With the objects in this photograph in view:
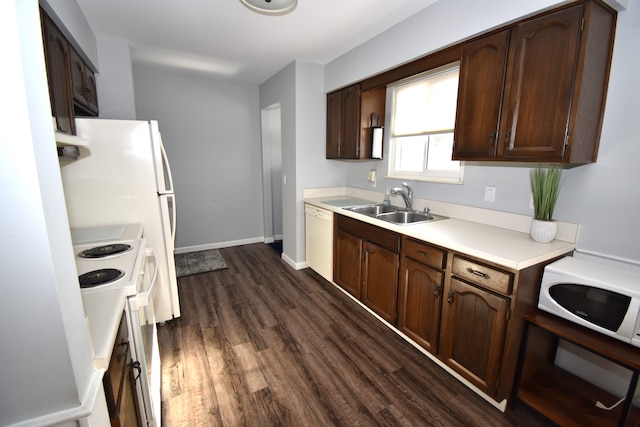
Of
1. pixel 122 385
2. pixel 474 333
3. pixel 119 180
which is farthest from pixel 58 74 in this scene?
pixel 474 333

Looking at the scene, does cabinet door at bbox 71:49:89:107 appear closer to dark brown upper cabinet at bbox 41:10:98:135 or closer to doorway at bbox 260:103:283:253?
dark brown upper cabinet at bbox 41:10:98:135

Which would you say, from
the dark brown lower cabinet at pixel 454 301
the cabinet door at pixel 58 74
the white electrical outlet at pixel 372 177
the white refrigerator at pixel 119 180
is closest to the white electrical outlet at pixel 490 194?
the dark brown lower cabinet at pixel 454 301

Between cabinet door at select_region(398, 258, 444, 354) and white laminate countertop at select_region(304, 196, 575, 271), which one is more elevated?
white laminate countertop at select_region(304, 196, 575, 271)

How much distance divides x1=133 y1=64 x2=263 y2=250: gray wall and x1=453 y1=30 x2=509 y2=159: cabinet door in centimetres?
335

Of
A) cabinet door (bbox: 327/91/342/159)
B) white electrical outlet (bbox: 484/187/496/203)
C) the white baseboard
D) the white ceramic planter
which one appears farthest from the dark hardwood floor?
cabinet door (bbox: 327/91/342/159)

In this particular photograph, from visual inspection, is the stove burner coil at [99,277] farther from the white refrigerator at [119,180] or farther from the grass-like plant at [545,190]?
the grass-like plant at [545,190]

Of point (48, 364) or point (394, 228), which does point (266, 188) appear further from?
point (48, 364)

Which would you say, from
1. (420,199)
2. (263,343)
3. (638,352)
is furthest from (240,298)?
(638,352)

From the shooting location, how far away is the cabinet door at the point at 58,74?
64.4 inches

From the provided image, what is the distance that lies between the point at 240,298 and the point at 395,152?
226 cm

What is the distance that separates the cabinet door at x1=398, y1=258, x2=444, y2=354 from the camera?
2.01m

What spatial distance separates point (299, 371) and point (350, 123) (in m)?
2.46

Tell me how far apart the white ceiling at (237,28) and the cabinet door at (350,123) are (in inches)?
17.1

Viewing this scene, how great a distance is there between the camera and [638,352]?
1.33 metres
